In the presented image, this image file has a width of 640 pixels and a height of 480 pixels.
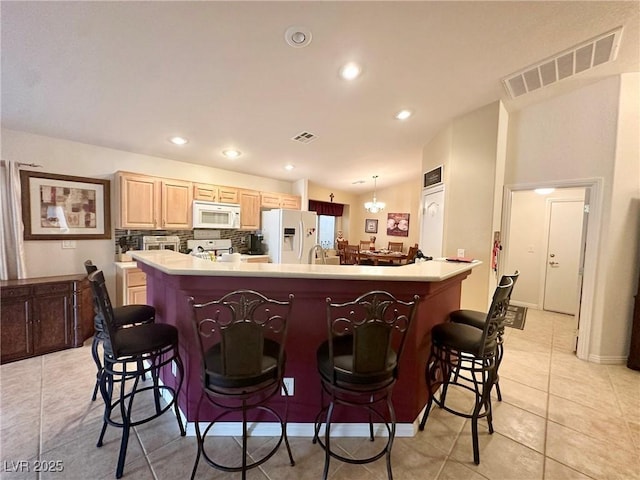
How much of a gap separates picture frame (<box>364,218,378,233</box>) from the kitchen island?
594 cm

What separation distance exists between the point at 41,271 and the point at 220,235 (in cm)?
227

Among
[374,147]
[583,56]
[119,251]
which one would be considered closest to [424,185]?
[374,147]

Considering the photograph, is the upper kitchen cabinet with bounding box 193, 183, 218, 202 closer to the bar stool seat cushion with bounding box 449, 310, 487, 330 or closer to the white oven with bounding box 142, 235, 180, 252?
the white oven with bounding box 142, 235, 180, 252

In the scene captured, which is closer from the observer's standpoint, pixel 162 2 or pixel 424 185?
pixel 162 2

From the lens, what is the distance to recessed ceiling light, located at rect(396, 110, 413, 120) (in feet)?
10.1

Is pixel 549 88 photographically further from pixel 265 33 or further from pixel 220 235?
pixel 220 235

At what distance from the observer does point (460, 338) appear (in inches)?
65.5

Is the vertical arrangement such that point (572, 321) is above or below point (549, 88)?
below

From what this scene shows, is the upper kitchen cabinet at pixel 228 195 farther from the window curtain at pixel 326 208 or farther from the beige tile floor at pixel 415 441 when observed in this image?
the beige tile floor at pixel 415 441

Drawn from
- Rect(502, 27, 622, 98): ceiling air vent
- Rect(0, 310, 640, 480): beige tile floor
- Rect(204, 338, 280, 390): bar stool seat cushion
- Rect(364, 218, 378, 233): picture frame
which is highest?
Rect(502, 27, 622, 98): ceiling air vent

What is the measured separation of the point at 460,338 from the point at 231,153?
3.82m

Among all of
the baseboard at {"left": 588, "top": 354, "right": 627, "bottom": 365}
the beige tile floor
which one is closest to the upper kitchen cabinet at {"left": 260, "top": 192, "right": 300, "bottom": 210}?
the beige tile floor

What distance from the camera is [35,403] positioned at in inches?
79.1

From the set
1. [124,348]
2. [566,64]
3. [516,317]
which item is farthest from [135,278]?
[516,317]
